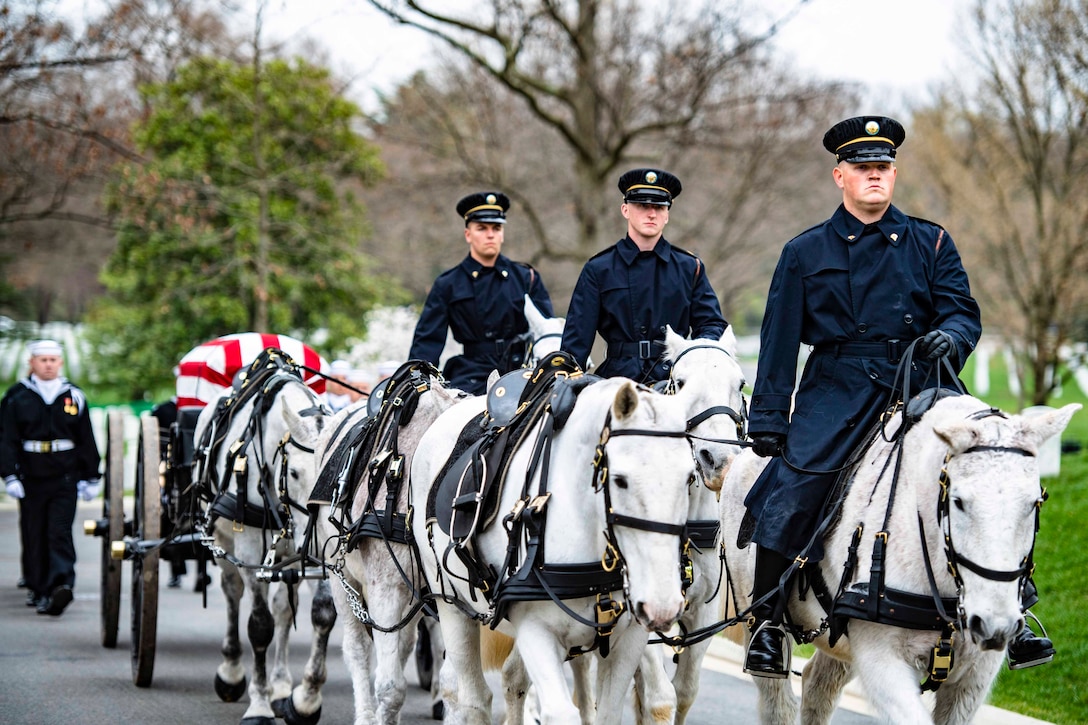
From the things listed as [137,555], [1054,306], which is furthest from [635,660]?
[1054,306]

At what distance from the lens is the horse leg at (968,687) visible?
436 centimetres

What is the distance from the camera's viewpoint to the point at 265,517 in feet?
25.3

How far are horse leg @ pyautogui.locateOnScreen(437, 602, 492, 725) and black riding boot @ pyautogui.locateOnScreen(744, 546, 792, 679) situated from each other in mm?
1138

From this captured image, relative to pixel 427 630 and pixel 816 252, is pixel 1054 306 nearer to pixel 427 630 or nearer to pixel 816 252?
pixel 427 630

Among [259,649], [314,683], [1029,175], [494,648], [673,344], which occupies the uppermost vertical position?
[1029,175]

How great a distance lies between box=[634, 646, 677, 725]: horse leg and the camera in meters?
5.43

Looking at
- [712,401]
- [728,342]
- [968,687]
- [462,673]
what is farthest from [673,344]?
[968,687]

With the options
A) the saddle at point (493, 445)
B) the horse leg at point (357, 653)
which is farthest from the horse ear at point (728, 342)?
the horse leg at point (357, 653)

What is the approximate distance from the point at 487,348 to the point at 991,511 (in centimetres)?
439

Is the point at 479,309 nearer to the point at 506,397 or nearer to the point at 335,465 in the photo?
the point at 335,465

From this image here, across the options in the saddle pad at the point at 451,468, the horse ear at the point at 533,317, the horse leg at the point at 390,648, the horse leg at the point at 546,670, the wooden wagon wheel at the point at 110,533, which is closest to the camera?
the horse leg at the point at 546,670

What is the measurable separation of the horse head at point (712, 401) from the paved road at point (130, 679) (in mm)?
2584

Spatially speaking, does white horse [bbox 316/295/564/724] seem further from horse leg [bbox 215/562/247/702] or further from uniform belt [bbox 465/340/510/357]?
horse leg [bbox 215/562/247/702]

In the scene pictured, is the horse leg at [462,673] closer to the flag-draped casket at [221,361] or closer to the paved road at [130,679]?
the paved road at [130,679]
